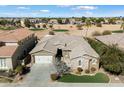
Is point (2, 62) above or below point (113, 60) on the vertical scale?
below

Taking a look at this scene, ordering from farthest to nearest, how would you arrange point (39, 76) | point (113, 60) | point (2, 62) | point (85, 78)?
point (2, 62) < point (39, 76) < point (113, 60) < point (85, 78)

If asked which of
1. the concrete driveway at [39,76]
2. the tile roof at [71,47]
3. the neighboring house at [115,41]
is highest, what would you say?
the neighboring house at [115,41]

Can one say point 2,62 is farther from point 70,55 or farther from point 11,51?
point 70,55

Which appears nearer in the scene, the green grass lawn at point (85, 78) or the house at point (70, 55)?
the green grass lawn at point (85, 78)

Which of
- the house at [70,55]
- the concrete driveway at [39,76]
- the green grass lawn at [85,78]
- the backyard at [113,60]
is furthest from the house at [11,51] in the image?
the backyard at [113,60]

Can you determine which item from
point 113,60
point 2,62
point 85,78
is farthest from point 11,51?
point 113,60

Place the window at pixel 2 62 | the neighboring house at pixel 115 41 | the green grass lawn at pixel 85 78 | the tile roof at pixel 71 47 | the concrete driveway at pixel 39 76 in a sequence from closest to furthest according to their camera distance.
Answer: the concrete driveway at pixel 39 76 < the green grass lawn at pixel 85 78 < the window at pixel 2 62 < the tile roof at pixel 71 47 < the neighboring house at pixel 115 41

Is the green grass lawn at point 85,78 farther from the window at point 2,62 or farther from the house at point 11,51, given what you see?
the window at point 2,62

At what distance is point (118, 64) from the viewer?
23.2m

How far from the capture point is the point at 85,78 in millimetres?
23266

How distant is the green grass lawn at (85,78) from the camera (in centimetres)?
2236

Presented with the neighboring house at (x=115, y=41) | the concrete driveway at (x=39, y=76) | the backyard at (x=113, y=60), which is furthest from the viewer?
the neighboring house at (x=115, y=41)

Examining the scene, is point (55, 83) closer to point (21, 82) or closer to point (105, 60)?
point (21, 82)
